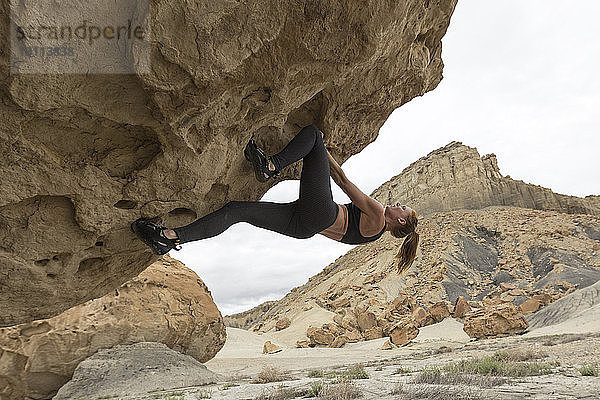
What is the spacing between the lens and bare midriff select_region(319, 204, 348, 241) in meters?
4.02

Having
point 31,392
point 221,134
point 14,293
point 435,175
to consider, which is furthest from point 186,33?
point 435,175

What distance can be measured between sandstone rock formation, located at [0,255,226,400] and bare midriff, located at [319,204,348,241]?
22.1 feet

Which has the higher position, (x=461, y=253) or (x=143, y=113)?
(x=461, y=253)

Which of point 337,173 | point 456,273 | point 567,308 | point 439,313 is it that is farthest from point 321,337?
point 337,173

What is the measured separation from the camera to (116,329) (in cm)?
907

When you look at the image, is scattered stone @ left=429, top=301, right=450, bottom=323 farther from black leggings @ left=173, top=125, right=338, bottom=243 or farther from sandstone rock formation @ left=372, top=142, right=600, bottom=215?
sandstone rock formation @ left=372, top=142, right=600, bottom=215

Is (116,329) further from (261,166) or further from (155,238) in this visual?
(261,166)

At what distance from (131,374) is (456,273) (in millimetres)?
31368

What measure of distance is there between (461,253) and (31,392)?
35.4 m

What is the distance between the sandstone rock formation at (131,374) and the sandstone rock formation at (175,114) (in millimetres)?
3619

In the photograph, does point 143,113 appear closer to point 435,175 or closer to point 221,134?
point 221,134

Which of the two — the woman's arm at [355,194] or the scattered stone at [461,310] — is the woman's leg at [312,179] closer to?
the woman's arm at [355,194]

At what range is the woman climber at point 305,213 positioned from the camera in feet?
11.7

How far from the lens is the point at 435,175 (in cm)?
5100
